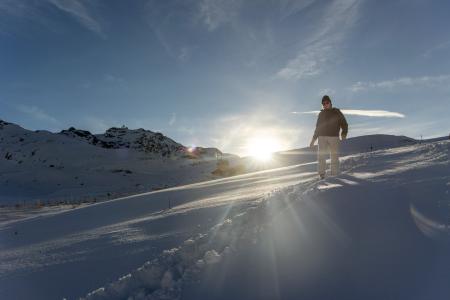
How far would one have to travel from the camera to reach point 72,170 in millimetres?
34812

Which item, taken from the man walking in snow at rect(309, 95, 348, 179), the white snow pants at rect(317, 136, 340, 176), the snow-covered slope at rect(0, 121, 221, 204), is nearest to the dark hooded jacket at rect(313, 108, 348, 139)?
the man walking in snow at rect(309, 95, 348, 179)

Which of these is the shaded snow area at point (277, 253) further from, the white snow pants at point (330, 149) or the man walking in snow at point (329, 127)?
the man walking in snow at point (329, 127)

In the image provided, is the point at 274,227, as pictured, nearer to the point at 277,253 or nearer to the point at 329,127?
the point at 277,253

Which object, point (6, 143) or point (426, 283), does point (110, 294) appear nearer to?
point (426, 283)

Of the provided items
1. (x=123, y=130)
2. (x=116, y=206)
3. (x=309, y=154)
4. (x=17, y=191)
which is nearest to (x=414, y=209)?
(x=116, y=206)

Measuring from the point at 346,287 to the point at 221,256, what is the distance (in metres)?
1.07

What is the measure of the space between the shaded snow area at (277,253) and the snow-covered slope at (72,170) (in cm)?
1883

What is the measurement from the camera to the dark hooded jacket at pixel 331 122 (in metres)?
8.09

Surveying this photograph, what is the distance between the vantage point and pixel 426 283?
242cm

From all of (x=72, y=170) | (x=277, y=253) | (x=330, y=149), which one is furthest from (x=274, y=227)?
(x=72, y=170)

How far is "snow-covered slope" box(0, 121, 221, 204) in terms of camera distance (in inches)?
1100

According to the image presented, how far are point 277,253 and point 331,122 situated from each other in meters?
5.50

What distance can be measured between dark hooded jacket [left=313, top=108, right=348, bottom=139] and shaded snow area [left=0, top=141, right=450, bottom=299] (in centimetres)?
300

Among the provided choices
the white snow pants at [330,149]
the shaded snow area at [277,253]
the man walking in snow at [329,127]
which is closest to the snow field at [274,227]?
the shaded snow area at [277,253]
